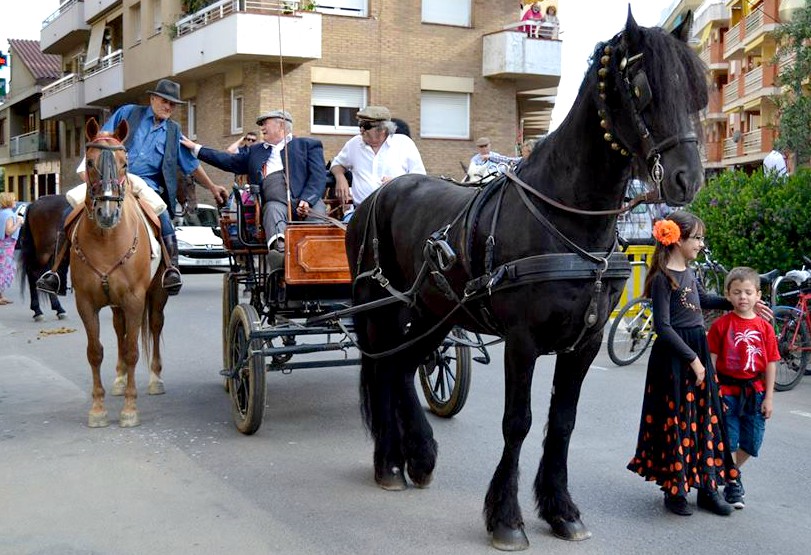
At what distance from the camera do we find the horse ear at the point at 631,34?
13.9 ft

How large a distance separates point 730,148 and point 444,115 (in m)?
29.8

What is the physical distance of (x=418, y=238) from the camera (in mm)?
5543

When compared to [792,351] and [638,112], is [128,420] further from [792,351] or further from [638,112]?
[792,351]

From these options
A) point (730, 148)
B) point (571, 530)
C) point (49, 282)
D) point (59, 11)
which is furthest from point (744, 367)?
point (730, 148)

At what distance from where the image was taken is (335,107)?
26109 millimetres

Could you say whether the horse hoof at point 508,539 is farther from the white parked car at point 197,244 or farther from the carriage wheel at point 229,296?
the white parked car at point 197,244

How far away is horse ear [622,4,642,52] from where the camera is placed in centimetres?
423

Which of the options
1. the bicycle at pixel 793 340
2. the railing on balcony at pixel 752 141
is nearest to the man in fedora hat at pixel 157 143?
the bicycle at pixel 793 340

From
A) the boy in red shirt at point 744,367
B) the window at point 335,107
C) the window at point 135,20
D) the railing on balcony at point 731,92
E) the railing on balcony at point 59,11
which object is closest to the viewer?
the boy in red shirt at point 744,367

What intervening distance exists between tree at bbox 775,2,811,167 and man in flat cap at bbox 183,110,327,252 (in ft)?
25.4

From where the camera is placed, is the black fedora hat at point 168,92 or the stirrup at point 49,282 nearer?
the stirrup at point 49,282

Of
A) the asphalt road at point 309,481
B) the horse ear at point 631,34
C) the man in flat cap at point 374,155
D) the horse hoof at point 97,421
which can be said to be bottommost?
the asphalt road at point 309,481

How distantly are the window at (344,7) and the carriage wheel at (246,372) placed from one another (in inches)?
767

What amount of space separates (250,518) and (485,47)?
23.8 metres
